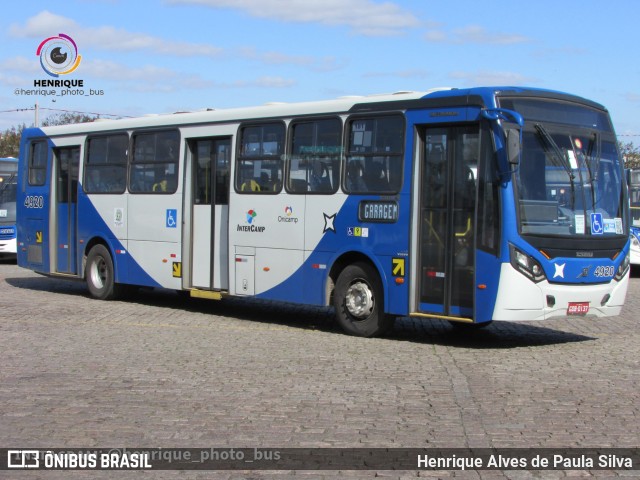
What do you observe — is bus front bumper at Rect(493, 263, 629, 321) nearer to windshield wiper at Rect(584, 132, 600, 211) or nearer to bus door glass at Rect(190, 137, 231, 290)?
windshield wiper at Rect(584, 132, 600, 211)

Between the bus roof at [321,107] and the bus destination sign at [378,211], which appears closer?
the bus roof at [321,107]

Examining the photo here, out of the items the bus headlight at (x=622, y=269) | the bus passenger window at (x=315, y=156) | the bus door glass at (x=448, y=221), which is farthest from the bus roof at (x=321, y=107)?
the bus headlight at (x=622, y=269)

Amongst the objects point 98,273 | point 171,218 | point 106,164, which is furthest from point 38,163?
point 171,218

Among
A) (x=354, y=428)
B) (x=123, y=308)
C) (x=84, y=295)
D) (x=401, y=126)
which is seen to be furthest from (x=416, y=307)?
(x=84, y=295)

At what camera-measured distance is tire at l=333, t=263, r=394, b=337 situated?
13367 mm

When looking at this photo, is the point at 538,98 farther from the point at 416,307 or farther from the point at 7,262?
the point at 7,262

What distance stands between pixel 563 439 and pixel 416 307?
5.48 meters

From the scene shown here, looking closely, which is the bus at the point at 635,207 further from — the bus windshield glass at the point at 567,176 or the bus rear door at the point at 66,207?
the bus rear door at the point at 66,207

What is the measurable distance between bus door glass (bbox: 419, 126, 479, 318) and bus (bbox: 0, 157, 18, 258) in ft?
65.0

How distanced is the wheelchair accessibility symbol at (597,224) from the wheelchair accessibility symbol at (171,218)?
7.28 meters

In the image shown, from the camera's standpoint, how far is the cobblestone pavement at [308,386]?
7.47 m

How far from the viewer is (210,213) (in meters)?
16.3

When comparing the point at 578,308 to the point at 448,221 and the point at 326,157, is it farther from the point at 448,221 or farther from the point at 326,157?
the point at 326,157

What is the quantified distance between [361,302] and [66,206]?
8457 millimetres
